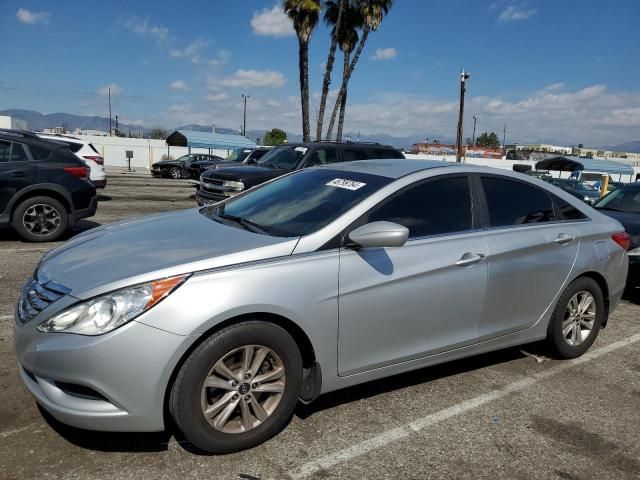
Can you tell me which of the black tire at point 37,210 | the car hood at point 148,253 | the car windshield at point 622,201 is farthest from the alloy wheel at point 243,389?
the black tire at point 37,210

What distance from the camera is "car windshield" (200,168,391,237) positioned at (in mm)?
3336

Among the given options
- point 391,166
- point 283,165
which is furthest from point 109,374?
point 283,165

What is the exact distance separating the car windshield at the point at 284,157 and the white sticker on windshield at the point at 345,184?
744cm

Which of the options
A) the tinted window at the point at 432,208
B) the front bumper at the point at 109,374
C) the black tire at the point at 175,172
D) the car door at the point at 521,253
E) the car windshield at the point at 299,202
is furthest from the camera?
the black tire at the point at 175,172

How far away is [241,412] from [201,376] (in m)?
0.35

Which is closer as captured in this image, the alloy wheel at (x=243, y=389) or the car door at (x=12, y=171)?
the alloy wheel at (x=243, y=389)

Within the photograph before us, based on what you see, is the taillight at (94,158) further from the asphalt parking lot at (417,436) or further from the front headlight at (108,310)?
the front headlight at (108,310)

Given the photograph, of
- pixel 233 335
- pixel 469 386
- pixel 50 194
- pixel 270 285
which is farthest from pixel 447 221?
pixel 50 194

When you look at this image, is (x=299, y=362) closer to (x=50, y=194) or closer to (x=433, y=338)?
(x=433, y=338)

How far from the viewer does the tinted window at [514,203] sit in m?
3.96

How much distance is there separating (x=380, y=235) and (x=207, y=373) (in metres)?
1.18

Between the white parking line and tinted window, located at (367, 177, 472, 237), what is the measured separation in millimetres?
1152

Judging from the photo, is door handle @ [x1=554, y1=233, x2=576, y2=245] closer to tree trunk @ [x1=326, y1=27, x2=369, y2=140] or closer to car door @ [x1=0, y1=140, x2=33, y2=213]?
car door @ [x1=0, y1=140, x2=33, y2=213]

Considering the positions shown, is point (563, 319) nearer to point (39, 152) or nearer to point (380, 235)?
point (380, 235)
